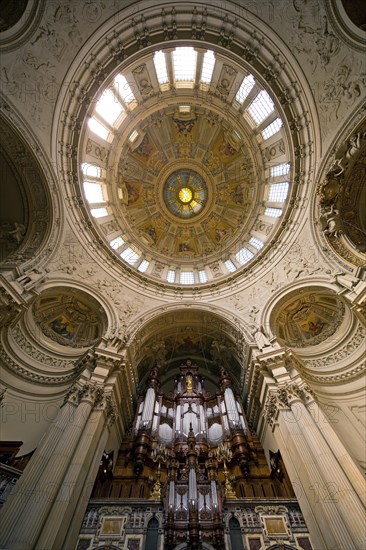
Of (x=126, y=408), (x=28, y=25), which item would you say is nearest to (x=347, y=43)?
(x=28, y=25)

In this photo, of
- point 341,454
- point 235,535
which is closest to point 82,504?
point 235,535

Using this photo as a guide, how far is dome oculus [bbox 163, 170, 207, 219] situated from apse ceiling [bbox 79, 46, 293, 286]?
8 centimetres

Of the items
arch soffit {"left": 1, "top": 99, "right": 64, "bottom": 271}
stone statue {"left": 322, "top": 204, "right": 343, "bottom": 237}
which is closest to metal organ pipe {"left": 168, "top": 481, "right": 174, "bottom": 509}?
arch soffit {"left": 1, "top": 99, "right": 64, "bottom": 271}

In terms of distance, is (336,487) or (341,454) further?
(341,454)

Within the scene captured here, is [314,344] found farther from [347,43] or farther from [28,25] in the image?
[28,25]

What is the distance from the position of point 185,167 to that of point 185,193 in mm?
2007

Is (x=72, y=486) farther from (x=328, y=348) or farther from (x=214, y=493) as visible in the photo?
(x=328, y=348)

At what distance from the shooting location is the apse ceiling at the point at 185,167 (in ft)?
52.1

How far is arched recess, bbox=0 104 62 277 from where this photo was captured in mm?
11516

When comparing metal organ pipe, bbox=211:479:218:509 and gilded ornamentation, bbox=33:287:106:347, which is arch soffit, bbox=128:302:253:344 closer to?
gilded ornamentation, bbox=33:287:106:347

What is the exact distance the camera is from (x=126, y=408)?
12914 mm

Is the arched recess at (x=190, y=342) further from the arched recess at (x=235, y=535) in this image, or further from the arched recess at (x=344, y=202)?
the arched recess at (x=235, y=535)

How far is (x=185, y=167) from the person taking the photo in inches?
843

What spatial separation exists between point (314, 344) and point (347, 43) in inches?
512
